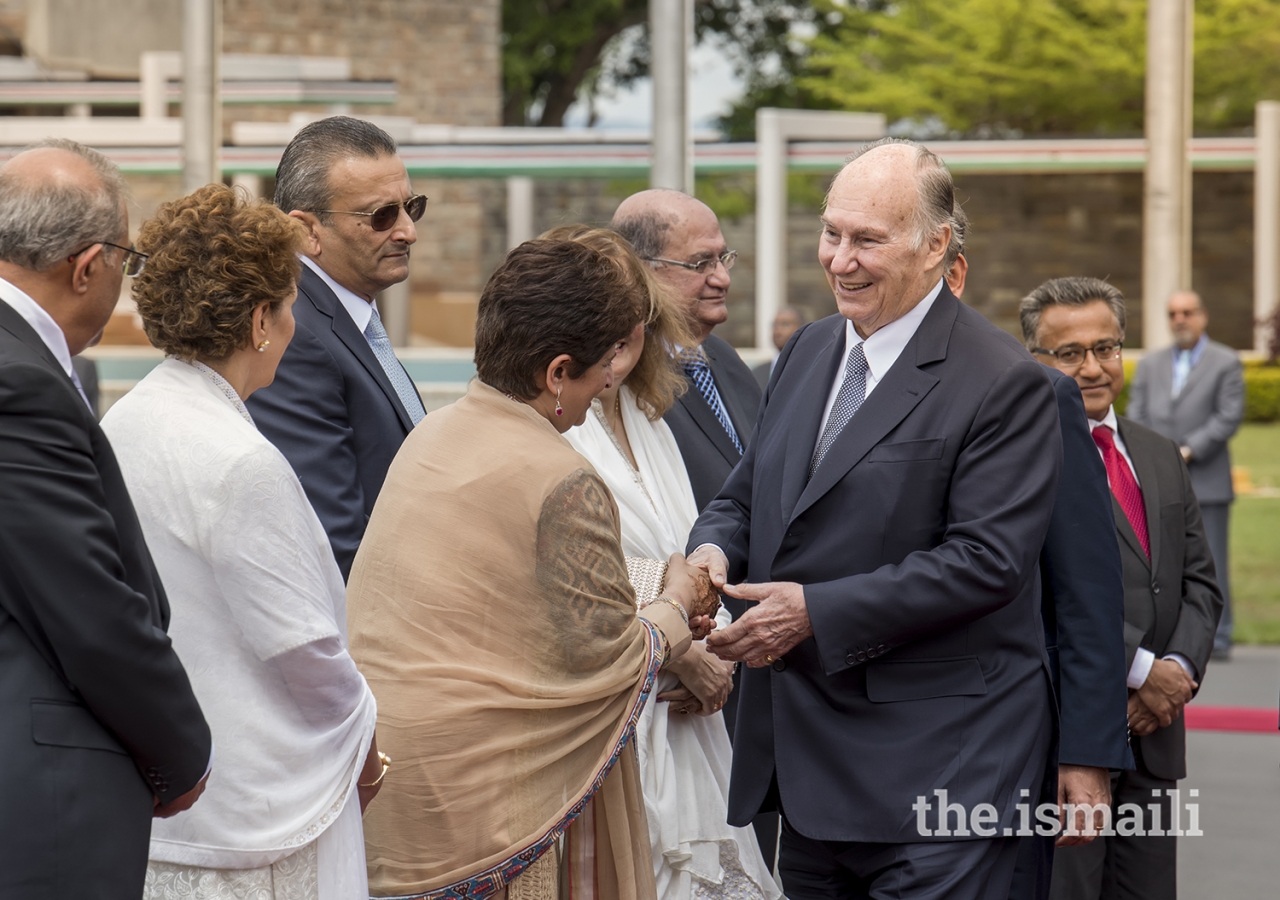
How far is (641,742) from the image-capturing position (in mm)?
3457

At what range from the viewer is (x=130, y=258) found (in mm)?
2490

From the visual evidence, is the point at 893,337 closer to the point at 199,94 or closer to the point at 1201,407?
the point at 1201,407

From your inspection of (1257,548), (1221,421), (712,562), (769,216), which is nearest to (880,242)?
(712,562)

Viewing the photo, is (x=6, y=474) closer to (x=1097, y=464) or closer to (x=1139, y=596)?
(x=1097, y=464)

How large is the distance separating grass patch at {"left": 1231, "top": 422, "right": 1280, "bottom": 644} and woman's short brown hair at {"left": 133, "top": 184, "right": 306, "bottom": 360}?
8472 mm

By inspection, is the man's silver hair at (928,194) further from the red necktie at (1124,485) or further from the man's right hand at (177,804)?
the man's right hand at (177,804)

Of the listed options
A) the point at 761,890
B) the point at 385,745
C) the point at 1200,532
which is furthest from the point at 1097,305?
the point at 385,745

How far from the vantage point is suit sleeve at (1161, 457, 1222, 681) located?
12.7 ft

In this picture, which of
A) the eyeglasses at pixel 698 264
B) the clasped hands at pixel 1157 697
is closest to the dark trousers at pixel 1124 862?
the clasped hands at pixel 1157 697

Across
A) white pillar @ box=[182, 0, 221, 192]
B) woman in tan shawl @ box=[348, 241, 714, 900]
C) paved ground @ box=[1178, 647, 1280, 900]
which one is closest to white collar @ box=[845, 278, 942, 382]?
woman in tan shawl @ box=[348, 241, 714, 900]

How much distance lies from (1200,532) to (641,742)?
1.82 m

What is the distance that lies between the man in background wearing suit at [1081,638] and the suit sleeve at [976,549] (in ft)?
0.92

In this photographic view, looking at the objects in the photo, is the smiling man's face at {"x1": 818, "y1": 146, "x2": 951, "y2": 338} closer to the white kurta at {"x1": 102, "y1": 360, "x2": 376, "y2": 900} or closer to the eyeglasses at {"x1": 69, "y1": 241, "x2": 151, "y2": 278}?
the white kurta at {"x1": 102, "y1": 360, "x2": 376, "y2": 900}

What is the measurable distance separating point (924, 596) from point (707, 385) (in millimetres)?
1555
